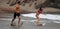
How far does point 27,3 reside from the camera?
19469 millimetres

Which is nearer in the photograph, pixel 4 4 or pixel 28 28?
pixel 28 28

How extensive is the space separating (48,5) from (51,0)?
59cm

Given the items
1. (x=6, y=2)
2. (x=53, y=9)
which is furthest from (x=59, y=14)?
(x=6, y=2)

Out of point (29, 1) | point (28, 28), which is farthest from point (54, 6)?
point (28, 28)

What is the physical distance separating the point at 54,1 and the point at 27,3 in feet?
8.52

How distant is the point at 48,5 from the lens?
1984 cm

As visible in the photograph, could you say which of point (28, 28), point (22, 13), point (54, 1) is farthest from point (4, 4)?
point (28, 28)

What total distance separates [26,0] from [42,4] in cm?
152

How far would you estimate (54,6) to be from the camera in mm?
19875

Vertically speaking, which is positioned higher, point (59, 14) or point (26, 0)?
point (26, 0)

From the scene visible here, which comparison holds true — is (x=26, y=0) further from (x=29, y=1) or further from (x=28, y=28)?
(x=28, y=28)

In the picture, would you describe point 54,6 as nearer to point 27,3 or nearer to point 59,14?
point 59,14

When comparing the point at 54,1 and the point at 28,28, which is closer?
the point at 28,28

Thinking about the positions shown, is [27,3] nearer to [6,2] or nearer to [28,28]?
[6,2]
